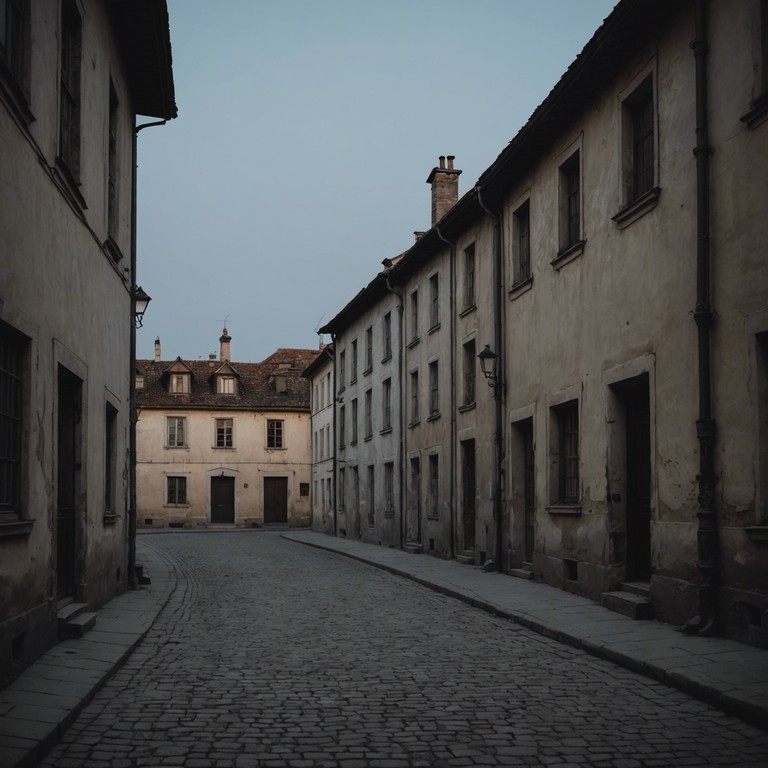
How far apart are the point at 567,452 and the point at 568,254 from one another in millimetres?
3185

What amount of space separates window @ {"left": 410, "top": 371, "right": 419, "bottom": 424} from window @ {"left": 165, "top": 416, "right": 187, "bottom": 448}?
1133 inches

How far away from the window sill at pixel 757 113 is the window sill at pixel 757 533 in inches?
153

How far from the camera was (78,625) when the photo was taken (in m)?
9.88

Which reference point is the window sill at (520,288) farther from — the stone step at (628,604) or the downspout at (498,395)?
the stone step at (628,604)

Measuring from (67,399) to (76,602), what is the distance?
228 centimetres

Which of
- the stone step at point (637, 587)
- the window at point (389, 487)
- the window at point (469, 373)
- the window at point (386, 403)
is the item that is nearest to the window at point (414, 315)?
the window at point (386, 403)

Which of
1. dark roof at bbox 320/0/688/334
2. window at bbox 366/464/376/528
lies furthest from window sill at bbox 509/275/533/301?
window at bbox 366/464/376/528

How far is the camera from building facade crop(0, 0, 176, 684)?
8.09 m

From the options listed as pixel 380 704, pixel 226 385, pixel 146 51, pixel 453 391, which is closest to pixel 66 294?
pixel 380 704

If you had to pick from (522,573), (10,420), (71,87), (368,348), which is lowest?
(522,573)

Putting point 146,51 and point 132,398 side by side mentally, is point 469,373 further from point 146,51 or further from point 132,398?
point 146,51

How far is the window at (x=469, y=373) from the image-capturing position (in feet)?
72.3

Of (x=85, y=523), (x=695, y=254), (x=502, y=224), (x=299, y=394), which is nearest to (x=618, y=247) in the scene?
(x=695, y=254)

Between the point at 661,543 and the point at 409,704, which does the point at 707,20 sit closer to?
the point at 661,543
